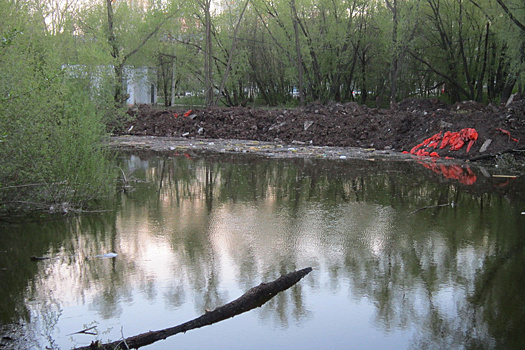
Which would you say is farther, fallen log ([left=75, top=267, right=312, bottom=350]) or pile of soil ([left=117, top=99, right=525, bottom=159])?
pile of soil ([left=117, top=99, right=525, bottom=159])

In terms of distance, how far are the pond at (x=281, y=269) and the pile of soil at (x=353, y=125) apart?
6345 mm

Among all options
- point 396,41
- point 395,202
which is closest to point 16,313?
point 395,202

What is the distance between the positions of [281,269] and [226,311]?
125cm

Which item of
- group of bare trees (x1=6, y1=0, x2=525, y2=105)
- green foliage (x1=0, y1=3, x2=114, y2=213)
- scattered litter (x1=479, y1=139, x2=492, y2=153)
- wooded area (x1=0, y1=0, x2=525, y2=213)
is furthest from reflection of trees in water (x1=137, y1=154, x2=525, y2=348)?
group of bare trees (x1=6, y1=0, x2=525, y2=105)

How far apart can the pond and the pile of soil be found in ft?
20.8

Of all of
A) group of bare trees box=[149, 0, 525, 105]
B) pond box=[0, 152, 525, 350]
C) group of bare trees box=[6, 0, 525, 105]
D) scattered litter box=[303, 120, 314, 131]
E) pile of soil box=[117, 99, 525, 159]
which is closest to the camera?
pond box=[0, 152, 525, 350]

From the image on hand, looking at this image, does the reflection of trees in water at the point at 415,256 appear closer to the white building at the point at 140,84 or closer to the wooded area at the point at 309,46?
the wooded area at the point at 309,46

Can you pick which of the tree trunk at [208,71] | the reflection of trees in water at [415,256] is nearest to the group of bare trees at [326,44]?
the tree trunk at [208,71]

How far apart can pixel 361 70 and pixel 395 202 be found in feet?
91.7

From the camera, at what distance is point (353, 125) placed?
20.3m

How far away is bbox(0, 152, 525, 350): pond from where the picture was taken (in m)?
4.16

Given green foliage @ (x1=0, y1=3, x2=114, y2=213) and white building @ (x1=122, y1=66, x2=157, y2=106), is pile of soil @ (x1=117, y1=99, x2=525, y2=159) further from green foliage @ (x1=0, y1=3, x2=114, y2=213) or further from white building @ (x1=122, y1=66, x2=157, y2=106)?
green foliage @ (x1=0, y1=3, x2=114, y2=213)

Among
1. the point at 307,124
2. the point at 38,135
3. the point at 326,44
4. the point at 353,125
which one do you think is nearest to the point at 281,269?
the point at 38,135

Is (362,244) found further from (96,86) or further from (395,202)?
(96,86)
